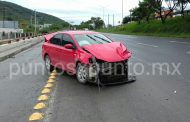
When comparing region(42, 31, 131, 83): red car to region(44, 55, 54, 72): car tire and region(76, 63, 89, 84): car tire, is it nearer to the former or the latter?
region(76, 63, 89, 84): car tire

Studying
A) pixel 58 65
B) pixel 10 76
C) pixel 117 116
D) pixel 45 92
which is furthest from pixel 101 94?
pixel 10 76

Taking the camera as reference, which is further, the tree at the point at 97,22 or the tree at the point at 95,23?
the tree at the point at 97,22

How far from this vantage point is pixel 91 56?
1009 centimetres

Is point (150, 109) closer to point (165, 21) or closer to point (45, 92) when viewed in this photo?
point (45, 92)

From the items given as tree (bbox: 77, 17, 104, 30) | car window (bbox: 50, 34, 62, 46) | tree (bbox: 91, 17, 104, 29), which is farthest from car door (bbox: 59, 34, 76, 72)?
tree (bbox: 91, 17, 104, 29)

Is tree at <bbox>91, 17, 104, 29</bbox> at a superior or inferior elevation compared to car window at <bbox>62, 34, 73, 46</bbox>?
superior

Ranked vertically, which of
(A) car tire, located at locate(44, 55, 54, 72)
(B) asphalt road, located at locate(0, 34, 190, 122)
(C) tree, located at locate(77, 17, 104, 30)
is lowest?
(B) asphalt road, located at locate(0, 34, 190, 122)

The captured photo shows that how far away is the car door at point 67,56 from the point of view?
11148mm

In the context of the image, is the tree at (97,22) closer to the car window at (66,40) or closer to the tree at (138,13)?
the tree at (138,13)

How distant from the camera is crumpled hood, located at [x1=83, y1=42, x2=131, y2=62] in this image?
32.8 feet

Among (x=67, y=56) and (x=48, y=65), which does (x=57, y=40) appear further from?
(x=67, y=56)

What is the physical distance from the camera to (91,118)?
688 centimetres

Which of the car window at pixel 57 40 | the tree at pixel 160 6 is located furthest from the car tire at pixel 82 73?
the tree at pixel 160 6

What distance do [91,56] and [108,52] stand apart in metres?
0.52
